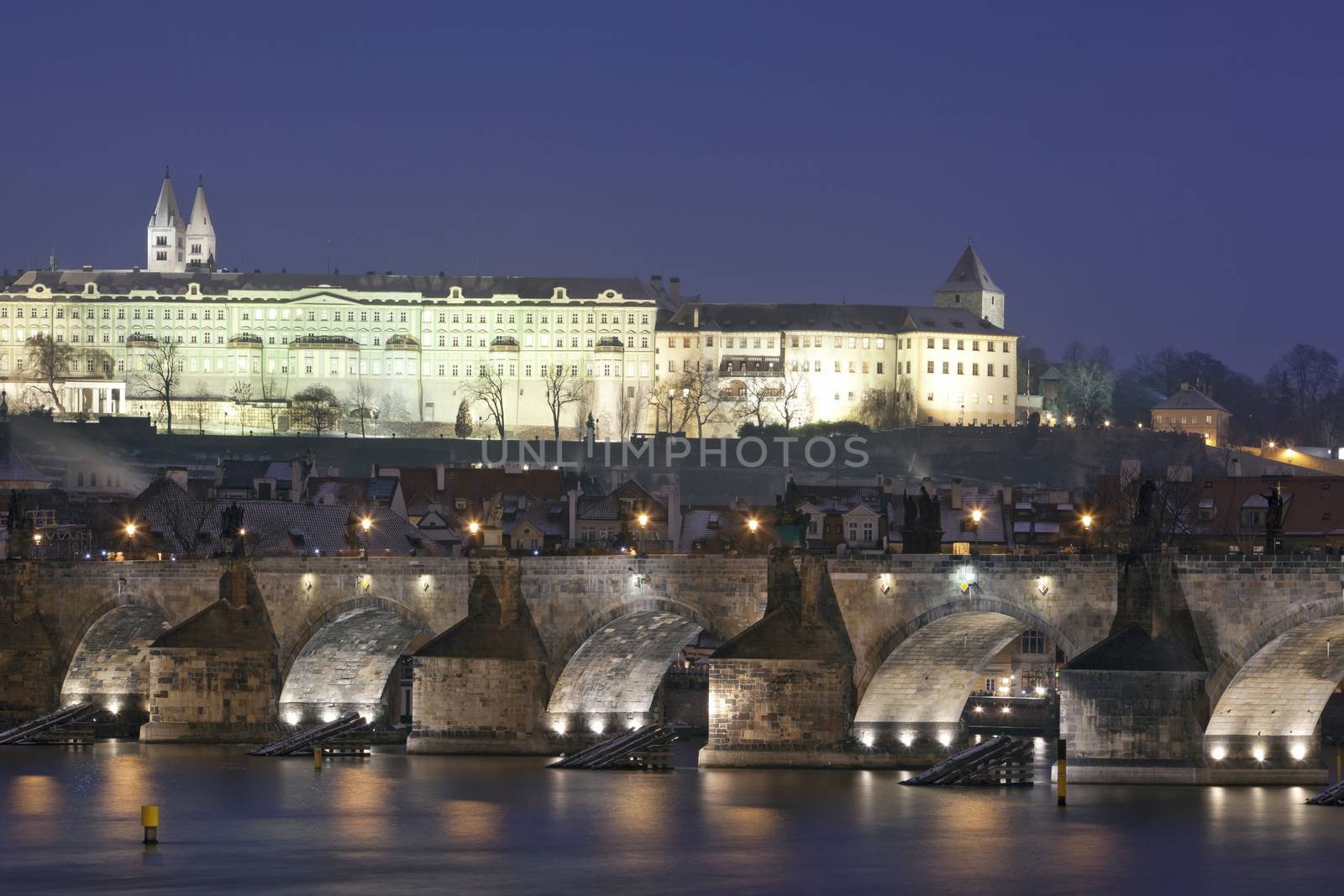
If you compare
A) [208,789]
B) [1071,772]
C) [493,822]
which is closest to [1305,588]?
[1071,772]

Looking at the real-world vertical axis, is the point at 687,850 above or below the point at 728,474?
below

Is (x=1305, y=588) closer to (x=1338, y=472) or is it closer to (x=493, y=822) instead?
(x=493, y=822)

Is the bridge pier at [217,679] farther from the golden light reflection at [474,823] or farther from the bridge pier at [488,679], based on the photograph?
the golden light reflection at [474,823]

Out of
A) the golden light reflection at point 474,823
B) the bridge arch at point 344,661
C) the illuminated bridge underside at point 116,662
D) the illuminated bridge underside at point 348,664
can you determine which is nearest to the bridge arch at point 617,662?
the bridge arch at point 344,661

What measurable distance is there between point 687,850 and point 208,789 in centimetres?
1551

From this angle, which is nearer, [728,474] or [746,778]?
[746,778]

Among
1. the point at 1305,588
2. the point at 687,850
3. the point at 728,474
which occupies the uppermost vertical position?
the point at 728,474

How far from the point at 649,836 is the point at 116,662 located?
32480 millimetres

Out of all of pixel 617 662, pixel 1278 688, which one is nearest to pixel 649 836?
pixel 1278 688

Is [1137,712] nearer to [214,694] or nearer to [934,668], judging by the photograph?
[934,668]

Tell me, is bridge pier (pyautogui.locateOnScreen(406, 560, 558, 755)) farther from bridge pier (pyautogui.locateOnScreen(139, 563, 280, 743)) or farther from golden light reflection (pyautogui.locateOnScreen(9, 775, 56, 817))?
golden light reflection (pyautogui.locateOnScreen(9, 775, 56, 817))

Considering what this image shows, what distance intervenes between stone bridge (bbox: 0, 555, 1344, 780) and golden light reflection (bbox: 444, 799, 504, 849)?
6.32 m

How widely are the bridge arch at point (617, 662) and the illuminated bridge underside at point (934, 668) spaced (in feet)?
17.7

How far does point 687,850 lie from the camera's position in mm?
52500
